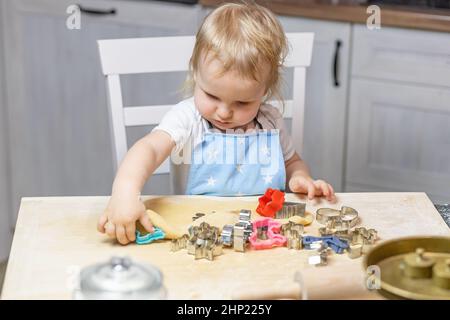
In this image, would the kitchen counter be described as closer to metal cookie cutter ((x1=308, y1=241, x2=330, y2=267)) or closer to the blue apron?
the blue apron

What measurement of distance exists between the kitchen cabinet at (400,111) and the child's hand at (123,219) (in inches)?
41.8

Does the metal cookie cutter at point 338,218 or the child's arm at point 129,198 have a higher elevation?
the child's arm at point 129,198

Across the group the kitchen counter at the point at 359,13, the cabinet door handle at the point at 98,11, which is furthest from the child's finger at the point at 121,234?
the cabinet door handle at the point at 98,11

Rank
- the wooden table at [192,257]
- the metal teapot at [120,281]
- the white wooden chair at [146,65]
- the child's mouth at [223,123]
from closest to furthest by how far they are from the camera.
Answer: the metal teapot at [120,281]
the wooden table at [192,257]
the child's mouth at [223,123]
the white wooden chair at [146,65]

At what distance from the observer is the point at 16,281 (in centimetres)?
98

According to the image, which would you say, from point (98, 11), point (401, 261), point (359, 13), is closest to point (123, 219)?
point (401, 261)

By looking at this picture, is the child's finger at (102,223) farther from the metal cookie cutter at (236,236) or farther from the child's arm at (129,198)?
the metal cookie cutter at (236,236)

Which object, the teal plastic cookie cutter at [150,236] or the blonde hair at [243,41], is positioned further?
the blonde hair at [243,41]

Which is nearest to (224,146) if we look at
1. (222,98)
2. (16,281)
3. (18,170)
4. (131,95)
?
(222,98)

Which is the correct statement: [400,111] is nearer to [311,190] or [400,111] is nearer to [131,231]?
[311,190]

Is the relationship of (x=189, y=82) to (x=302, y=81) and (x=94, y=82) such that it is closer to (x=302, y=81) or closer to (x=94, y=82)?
(x=302, y=81)

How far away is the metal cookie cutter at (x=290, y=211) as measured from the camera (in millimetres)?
1172

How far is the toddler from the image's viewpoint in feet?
3.78
